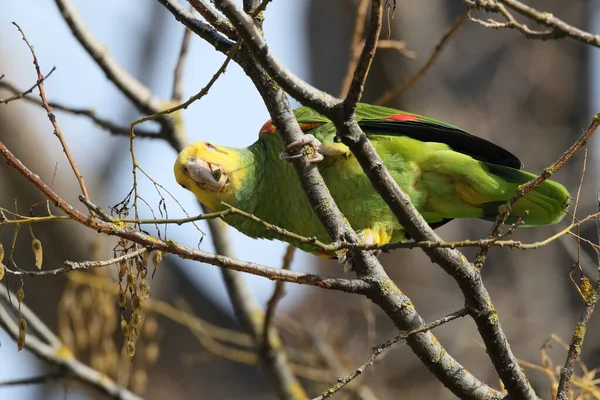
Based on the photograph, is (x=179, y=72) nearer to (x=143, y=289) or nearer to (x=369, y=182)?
(x=369, y=182)

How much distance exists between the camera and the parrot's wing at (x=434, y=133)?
115 inches

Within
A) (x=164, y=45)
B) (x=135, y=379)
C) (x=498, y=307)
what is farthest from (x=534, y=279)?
(x=135, y=379)

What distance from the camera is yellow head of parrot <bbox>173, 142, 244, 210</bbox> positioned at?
3027 mm

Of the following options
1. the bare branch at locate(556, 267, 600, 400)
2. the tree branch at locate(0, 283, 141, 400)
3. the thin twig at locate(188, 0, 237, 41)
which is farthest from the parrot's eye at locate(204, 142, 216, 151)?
the bare branch at locate(556, 267, 600, 400)

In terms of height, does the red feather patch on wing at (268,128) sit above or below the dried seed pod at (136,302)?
above

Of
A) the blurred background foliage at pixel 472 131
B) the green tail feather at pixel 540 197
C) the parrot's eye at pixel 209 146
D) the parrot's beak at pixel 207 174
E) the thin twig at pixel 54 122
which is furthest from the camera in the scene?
the blurred background foliage at pixel 472 131

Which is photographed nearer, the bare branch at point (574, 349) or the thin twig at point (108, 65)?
the bare branch at point (574, 349)

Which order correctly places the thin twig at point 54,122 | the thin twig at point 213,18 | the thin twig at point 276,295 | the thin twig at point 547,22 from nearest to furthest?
the thin twig at point 547,22 → the thin twig at point 54,122 → the thin twig at point 213,18 → the thin twig at point 276,295

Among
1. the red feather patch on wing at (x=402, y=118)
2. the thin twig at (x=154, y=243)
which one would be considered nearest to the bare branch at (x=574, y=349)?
the thin twig at (x=154, y=243)

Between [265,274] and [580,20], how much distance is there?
7116mm

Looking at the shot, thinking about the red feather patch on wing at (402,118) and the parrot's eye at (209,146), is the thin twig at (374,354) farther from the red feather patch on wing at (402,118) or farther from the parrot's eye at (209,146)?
the parrot's eye at (209,146)

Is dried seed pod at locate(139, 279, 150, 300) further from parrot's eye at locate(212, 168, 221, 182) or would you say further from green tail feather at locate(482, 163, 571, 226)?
green tail feather at locate(482, 163, 571, 226)

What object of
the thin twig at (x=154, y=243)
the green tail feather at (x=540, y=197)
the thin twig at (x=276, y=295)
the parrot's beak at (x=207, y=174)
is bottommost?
the thin twig at (x=154, y=243)

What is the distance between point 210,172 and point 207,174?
2 cm
